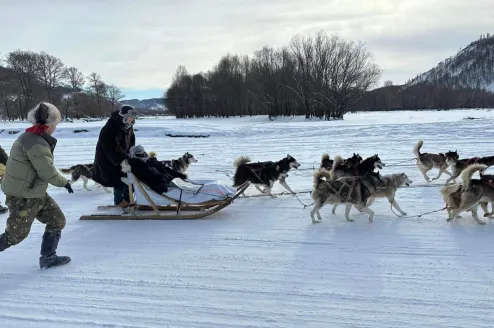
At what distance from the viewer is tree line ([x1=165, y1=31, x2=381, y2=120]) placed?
1547 inches

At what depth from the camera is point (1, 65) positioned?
53.8 metres

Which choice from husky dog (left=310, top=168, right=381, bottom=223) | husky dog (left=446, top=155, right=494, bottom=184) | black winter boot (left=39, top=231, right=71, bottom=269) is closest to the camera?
black winter boot (left=39, top=231, right=71, bottom=269)

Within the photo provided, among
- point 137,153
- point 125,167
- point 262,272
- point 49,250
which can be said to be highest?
point 137,153

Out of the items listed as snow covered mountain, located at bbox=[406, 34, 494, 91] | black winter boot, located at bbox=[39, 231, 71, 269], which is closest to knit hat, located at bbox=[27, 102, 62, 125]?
black winter boot, located at bbox=[39, 231, 71, 269]

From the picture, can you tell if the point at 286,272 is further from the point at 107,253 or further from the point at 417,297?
the point at 107,253

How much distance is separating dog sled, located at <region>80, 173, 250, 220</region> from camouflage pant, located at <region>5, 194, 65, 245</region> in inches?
68.0

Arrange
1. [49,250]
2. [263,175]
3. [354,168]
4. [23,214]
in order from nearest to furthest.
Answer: [23,214] < [49,250] < [354,168] < [263,175]

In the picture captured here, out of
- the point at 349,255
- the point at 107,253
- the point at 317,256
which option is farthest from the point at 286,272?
the point at 107,253

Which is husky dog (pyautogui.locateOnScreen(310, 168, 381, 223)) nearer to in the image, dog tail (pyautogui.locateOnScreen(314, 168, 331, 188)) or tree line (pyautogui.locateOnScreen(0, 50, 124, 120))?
dog tail (pyautogui.locateOnScreen(314, 168, 331, 188))

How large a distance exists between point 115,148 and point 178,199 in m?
1.24

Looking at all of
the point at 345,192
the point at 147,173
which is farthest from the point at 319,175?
the point at 147,173

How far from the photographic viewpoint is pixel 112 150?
546 cm

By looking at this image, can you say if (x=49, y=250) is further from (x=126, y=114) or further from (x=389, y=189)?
(x=389, y=189)

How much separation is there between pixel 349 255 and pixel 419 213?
6.76 feet
